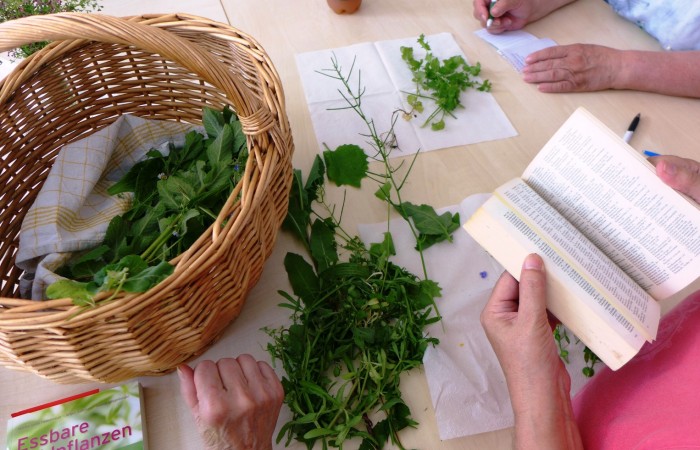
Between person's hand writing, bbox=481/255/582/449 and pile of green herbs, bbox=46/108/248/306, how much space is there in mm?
385

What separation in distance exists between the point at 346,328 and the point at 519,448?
0.82ft

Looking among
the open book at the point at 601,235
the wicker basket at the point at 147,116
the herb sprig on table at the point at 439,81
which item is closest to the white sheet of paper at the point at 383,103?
the herb sprig on table at the point at 439,81

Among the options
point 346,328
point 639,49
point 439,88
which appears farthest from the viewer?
point 639,49

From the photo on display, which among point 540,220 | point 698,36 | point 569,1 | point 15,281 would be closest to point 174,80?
point 15,281

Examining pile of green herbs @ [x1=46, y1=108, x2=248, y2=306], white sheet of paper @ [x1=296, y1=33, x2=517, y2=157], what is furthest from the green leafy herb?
pile of green herbs @ [x1=46, y1=108, x2=248, y2=306]

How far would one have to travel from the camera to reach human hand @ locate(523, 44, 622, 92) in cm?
97

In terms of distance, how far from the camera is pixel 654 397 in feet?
1.84

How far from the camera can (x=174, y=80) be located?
2.60 ft

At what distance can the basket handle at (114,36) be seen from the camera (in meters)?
0.52

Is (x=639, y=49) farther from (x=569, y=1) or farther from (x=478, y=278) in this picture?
(x=478, y=278)

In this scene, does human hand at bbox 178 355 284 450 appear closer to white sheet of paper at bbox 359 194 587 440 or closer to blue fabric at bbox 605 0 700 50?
white sheet of paper at bbox 359 194 587 440

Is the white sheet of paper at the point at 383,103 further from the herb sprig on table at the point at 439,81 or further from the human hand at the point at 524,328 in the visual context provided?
the human hand at the point at 524,328

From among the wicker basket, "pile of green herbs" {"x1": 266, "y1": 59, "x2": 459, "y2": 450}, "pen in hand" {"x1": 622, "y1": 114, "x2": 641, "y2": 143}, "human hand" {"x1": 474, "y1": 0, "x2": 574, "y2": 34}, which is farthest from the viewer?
"human hand" {"x1": 474, "y1": 0, "x2": 574, "y2": 34}

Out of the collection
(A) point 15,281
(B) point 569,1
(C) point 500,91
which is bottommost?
(A) point 15,281
